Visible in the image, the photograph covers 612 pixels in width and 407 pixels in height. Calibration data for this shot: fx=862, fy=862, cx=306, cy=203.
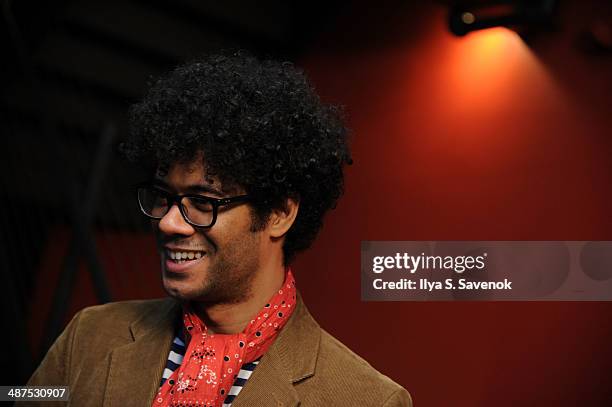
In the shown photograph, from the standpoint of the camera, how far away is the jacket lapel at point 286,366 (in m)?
1.67

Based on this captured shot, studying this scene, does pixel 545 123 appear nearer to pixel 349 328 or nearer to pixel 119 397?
pixel 349 328

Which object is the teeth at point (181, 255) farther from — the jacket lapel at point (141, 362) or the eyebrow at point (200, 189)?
the jacket lapel at point (141, 362)

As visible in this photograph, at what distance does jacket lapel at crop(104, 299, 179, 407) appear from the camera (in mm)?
1706

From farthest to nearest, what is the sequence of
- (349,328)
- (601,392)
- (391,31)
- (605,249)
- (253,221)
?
(391,31), (349,328), (601,392), (605,249), (253,221)

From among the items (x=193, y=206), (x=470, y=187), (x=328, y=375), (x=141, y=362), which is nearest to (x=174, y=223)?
(x=193, y=206)

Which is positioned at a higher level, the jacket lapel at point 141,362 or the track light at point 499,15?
the track light at point 499,15

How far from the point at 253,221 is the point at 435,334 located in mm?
2570

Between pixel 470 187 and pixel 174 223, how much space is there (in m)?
2.75

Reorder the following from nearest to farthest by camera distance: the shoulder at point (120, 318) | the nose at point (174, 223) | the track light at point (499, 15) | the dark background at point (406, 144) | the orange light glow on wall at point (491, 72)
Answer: the nose at point (174, 223)
the shoulder at point (120, 318)
the dark background at point (406, 144)
the track light at point (499, 15)
the orange light glow on wall at point (491, 72)

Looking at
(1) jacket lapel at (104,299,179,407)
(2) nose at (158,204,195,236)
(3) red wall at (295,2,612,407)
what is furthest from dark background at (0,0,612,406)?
(2) nose at (158,204,195,236)

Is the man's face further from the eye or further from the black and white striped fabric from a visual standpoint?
the black and white striped fabric

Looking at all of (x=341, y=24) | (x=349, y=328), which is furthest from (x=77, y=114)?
(x=349, y=328)

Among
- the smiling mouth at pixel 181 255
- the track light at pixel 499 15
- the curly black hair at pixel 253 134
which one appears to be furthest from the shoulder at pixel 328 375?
the track light at pixel 499 15

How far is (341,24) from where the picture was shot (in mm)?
4836
